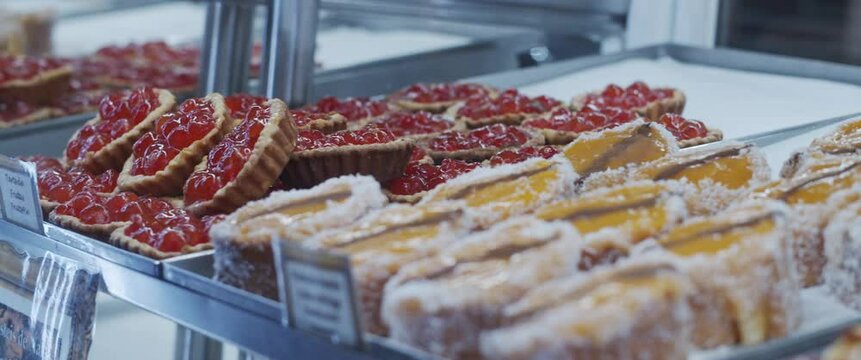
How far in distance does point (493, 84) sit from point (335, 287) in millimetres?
1878

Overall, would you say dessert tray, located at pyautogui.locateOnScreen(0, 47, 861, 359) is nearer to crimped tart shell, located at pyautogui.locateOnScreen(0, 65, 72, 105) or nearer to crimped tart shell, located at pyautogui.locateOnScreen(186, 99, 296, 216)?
crimped tart shell, located at pyautogui.locateOnScreen(186, 99, 296, 216)

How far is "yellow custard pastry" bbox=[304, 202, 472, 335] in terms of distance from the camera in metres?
1.27

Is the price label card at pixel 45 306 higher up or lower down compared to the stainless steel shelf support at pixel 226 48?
lower down

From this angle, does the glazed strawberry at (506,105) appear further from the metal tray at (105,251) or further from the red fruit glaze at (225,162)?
the metal tray at (105,251)

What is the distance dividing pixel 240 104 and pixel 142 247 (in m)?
0.58

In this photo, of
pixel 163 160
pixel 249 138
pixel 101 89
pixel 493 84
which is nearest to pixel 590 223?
pixel 249 138

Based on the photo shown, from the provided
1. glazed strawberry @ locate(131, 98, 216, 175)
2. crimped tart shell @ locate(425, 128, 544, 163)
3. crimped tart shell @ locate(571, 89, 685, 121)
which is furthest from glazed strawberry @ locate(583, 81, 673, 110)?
glazed strawberry @ locate(131, 98, 216, 175)

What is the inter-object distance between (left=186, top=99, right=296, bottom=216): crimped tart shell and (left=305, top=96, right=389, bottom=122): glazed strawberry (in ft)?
1.98

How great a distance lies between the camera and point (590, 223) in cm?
132

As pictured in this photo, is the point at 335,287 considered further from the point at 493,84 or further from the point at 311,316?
the point at 493,84

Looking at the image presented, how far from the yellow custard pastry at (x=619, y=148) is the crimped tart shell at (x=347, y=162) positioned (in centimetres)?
30

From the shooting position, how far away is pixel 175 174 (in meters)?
1.87

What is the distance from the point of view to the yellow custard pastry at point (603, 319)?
1052mm

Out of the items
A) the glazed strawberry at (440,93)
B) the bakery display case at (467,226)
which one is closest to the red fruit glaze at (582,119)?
the bakery display case at (467,226)
